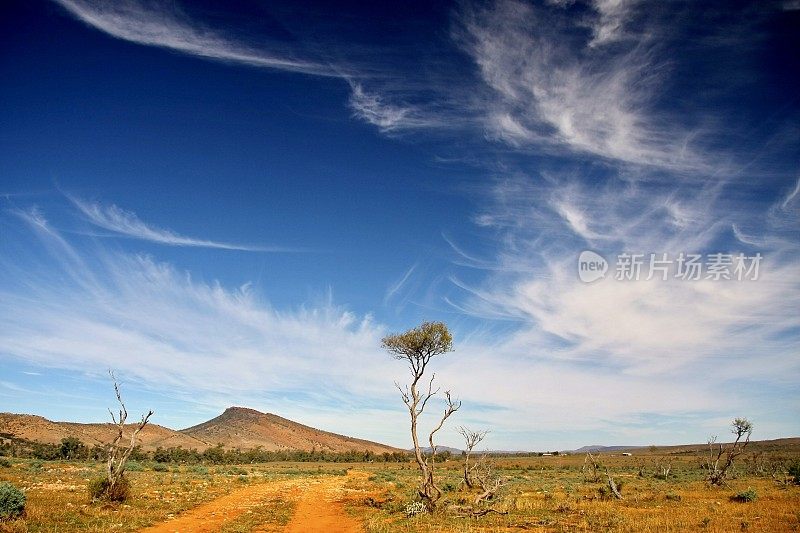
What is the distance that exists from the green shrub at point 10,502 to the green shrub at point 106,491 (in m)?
5.73

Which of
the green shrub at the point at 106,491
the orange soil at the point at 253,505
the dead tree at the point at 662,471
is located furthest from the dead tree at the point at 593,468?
the green shrub at the point at 106,491

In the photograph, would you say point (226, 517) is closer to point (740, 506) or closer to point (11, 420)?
point (740, 506)

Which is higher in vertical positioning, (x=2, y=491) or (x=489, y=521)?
(x=2, y=491)

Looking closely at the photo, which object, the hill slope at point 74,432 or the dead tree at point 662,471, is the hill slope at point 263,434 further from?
the dead tree at point 662,471

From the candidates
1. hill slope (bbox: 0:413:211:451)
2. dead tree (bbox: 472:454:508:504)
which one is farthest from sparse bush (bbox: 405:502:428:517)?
hill slope (bbox: 0:413:211:451)

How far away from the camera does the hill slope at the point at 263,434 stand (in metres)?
139

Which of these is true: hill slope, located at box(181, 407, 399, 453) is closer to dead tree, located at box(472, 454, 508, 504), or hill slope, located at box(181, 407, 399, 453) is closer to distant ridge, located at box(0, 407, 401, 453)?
distant ridge, located at box(0, 407, 401, 453)

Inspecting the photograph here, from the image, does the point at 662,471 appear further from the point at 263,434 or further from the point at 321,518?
the point at 263,434

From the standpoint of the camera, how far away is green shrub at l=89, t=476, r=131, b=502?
2097 cm

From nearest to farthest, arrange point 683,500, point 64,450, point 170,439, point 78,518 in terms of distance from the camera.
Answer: point 78,518 → point 683,500 → point 64,450 → point 170,439

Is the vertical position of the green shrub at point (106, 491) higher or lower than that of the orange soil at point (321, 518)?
higher

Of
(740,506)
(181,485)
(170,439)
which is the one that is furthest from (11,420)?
(740,506)

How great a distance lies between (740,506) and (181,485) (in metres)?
34.1

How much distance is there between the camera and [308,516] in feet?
70.6
